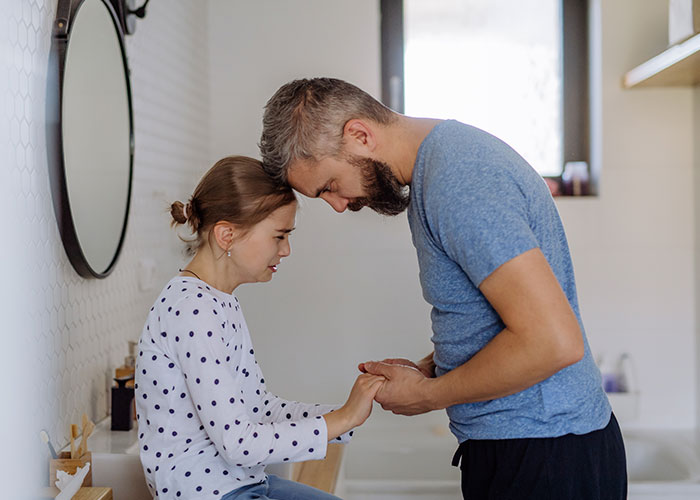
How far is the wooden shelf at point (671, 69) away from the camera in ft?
7.36

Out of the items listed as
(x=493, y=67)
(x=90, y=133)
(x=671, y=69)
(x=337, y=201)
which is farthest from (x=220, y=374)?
(x=493, y=67)

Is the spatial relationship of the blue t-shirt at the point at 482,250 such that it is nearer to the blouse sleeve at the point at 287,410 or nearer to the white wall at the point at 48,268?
the blouse sleeve at the point at 287,410

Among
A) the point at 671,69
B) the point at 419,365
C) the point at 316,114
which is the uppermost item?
the point at 671,69

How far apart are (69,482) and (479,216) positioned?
833 mm

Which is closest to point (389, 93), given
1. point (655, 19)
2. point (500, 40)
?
point (500, 40)

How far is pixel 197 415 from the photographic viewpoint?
1.26m

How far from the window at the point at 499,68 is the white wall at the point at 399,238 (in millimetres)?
170

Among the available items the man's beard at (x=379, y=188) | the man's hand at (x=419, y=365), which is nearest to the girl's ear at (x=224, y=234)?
the man's beard at (x=379, y=188)

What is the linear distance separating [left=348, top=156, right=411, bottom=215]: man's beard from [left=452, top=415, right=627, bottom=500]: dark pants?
0.42m

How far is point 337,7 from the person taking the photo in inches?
112

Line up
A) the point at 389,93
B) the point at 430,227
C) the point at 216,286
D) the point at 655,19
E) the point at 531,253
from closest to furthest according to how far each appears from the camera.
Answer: the point at 531,253 < the point at 430,227 < the point at 216,286 < the point at 655,19 < the point at 389,93

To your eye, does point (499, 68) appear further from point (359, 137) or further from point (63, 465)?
point (63, 465)

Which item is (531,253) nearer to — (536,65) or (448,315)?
(448,315)

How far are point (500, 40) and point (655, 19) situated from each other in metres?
0.58
